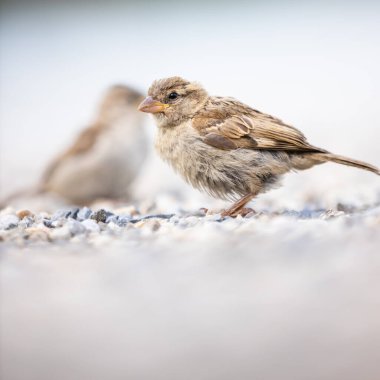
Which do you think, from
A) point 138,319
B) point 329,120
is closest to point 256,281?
point 138,319

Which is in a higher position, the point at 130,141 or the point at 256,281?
the point at 130,141

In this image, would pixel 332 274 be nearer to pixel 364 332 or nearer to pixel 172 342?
pixel 364 332

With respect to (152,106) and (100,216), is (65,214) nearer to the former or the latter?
(100,216)

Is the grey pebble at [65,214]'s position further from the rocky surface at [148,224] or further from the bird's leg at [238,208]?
the bird's leg at [238,208]

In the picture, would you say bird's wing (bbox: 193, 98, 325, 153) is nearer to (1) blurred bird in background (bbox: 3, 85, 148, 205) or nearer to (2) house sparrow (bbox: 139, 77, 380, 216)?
(2) house sparrow (bbox: 139, 77, 380, 216)

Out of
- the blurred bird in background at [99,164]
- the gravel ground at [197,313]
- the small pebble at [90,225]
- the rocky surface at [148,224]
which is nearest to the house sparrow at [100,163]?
the blurred bird in background at [99,164]

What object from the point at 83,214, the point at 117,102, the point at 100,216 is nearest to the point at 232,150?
the point at 100,216

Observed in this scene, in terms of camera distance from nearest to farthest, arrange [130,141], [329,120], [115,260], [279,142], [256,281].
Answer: [256,281]
[115,260]
[279,142]
[130,141]
[329,120]

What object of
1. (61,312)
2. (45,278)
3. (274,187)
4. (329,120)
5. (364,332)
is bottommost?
(364,332)
